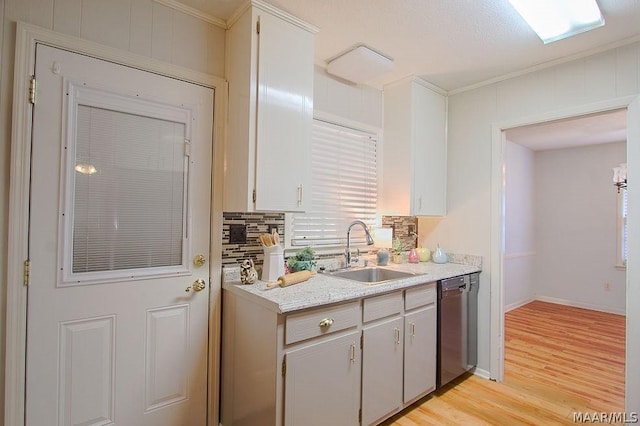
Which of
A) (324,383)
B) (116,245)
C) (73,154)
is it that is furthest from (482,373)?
(73,154)

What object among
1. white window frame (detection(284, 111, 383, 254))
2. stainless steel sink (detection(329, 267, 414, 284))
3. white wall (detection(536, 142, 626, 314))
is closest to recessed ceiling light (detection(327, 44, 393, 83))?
white window frame (detection(284, 111, 383, 254))

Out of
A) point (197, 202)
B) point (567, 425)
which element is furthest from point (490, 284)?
point (197, 202)

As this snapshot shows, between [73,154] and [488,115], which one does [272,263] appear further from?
[488,115]

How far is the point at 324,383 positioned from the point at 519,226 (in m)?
4.61

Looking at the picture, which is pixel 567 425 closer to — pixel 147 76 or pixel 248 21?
pixel 248 21

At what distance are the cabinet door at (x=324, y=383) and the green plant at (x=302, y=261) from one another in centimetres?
57

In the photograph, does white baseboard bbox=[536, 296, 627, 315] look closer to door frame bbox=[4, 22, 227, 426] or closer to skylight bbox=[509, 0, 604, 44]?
skylight bbox=[509, 0, 604, 44]

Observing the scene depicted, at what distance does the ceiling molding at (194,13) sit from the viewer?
188cm

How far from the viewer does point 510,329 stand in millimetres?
4137

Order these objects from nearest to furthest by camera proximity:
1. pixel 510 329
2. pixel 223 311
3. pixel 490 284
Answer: pixel 223 311, pixel 490 284, pixel 510 329

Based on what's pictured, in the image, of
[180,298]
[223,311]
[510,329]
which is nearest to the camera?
[180,298]

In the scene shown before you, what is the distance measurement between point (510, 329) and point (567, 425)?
2.10 meters

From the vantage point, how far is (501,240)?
111 inches

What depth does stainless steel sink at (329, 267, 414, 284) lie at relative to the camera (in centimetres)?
257
